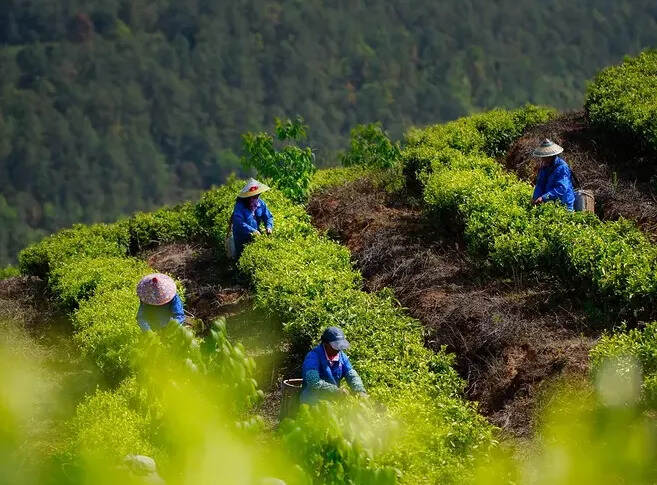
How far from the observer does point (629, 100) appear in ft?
47.7

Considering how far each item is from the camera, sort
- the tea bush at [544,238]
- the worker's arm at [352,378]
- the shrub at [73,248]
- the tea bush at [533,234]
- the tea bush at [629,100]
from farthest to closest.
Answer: the shrub at [73,248]
the tea bush at [629,100]
the tea bush at [533,234]
the tea bush at [544,238]
the worker's arm at [352,378]

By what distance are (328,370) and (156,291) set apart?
2.24 m

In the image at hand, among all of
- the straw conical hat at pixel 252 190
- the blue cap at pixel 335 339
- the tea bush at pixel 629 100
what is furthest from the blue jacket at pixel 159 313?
the tea bush at pixel 629 100

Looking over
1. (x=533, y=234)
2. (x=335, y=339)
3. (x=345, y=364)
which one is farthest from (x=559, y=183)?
(x=335, y=339)

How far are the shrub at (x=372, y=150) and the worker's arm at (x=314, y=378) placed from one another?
7.85 meters

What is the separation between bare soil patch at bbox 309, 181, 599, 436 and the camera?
28.6 ft

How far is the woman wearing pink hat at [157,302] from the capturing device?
962cm

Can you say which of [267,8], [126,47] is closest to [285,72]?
[267,8]

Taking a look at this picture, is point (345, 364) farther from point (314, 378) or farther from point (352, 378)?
point (314, 378)

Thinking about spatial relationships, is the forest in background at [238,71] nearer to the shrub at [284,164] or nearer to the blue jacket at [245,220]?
the shrub at [284,164]

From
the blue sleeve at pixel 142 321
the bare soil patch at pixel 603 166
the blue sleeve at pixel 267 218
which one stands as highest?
the blue sleeve at pixel 142 321

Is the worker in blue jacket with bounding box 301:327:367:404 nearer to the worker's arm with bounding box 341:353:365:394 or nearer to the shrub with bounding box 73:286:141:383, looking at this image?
the worker's arm with bounding box 341:353:365:394

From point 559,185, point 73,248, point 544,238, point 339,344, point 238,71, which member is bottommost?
point 238,71

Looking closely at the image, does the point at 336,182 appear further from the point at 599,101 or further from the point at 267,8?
the point at 267,8
